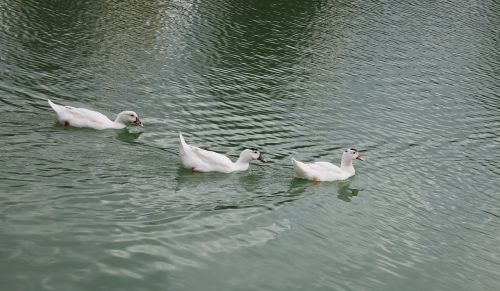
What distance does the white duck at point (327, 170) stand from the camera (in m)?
18.0

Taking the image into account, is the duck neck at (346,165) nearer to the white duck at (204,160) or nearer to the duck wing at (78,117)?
the white duck at (204,160)

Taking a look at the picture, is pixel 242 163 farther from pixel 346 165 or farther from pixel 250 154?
pixel 346 165

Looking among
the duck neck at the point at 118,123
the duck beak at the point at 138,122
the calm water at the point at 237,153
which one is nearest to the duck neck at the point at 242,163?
the calm water at the point at 237,153

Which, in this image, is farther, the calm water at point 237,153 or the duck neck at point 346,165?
the duck neck at point 346,165

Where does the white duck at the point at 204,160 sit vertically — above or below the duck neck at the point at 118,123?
below

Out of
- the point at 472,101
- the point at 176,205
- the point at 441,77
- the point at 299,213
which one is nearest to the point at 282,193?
the point at 299,213

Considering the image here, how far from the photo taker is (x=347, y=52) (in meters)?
35.2

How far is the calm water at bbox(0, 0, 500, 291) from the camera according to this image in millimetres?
12922

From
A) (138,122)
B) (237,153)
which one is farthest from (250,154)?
(138,122)

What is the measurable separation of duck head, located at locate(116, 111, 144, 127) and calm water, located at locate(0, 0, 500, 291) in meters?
0.31

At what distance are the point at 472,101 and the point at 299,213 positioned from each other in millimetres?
16649

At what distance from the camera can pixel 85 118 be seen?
61.8 ft

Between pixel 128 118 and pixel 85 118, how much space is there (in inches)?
51.6

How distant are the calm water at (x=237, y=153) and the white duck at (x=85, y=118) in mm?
288
